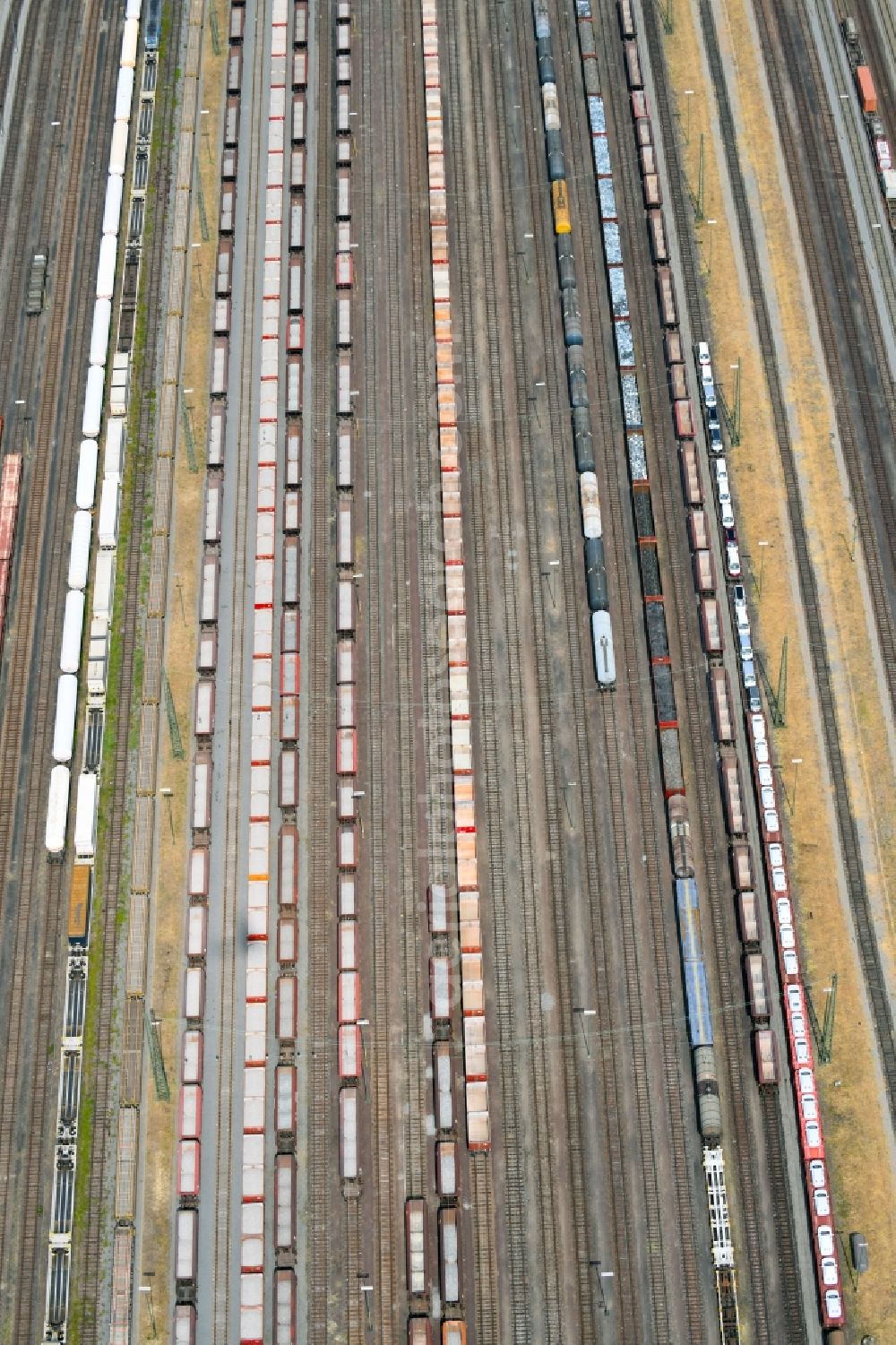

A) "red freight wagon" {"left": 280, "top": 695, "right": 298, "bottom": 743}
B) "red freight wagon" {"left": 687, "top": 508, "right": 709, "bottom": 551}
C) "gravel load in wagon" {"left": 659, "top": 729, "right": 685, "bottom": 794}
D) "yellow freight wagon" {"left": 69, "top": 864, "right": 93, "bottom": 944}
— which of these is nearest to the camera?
"yellow freight wagon" {"left": 69, "top": 864, "right": 93, "bottom": 944}

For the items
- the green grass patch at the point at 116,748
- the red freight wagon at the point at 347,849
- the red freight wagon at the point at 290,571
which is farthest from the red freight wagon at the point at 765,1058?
the red freight wagon at the point at 290,571

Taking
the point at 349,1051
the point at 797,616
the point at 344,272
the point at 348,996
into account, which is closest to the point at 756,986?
the point at 348,996

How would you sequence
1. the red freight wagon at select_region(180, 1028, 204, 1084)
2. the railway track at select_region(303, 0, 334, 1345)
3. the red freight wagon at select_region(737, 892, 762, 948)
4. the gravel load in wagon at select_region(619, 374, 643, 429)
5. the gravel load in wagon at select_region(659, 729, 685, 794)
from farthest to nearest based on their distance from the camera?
the gravel load in wagon at select_region(619, 374, 643, 429)
the gravel load in wagon at select_region(659, 729, 685, 794)
the red freight wagon at select_region(737, 892, 762, 948)
the red freight wagon at select_region(180, 1028, 204, 1084)
the railway track at select_region(303, 0, 334, 1345)

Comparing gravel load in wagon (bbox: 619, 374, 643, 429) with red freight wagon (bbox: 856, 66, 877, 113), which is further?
red freight wagon (bbox: 856, 66, 877, 113)

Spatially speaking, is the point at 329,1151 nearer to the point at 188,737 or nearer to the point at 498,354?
the point at 188,737

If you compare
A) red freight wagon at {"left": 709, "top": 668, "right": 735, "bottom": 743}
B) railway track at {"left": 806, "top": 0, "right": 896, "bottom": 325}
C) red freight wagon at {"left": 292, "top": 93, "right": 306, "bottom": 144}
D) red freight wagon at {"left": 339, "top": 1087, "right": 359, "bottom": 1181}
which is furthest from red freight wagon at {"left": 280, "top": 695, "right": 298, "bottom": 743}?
railway track at {"left": 806, "top": 0, "right": 896, "bottom": 325}

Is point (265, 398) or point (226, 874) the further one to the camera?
point (265, 398)

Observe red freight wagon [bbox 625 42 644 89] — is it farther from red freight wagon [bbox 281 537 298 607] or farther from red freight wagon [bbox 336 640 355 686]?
red freight wagon [bbox 336 640 355 686]

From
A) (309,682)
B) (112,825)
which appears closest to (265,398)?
(309,682)
